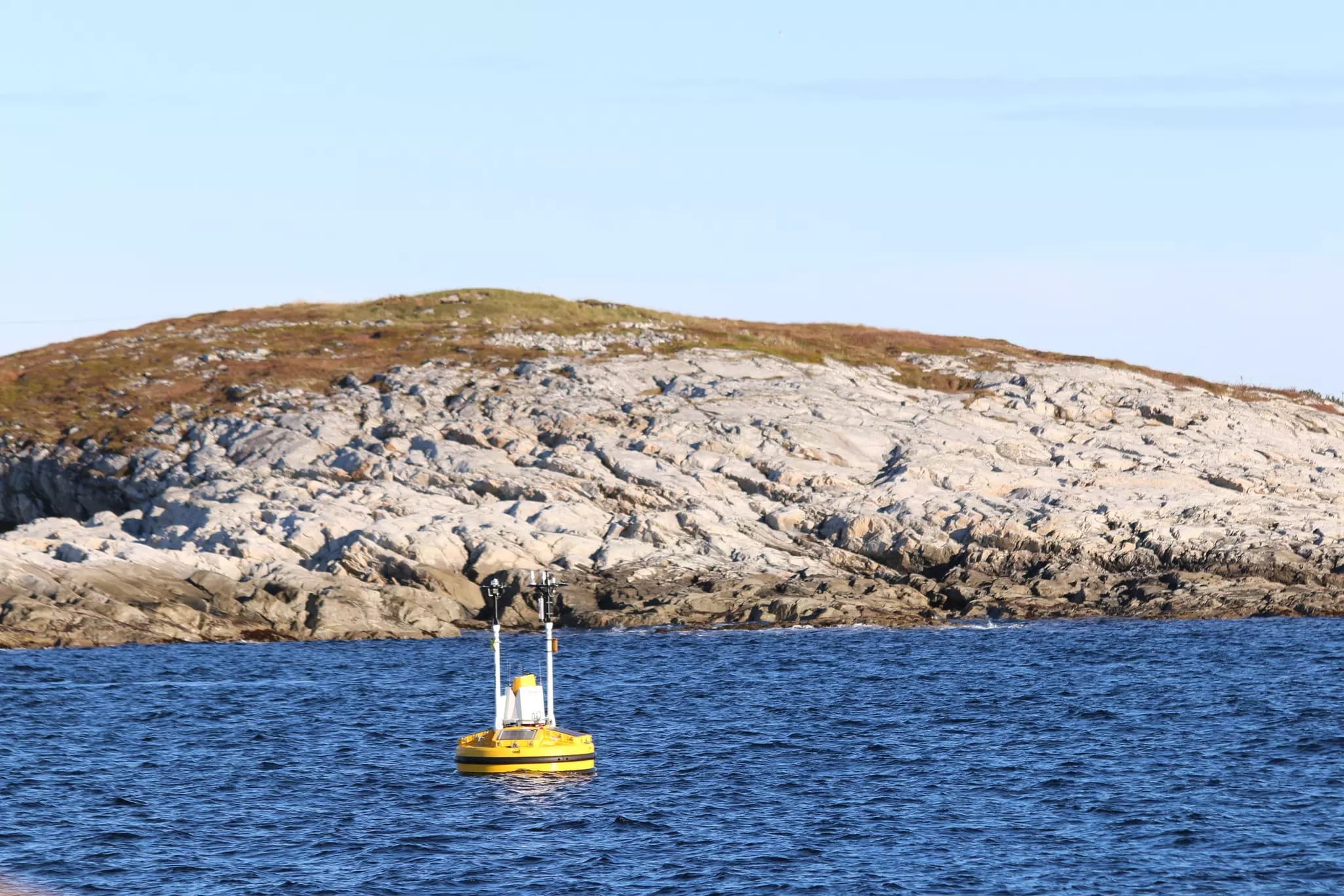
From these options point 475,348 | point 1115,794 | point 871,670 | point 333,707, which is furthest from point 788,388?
point 1115,794

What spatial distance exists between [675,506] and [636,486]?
245 cm

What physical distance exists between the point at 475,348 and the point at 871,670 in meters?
48.3

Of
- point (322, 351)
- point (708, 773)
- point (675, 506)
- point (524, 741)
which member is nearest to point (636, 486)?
point (675, 506)

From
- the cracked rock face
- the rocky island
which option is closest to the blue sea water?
the cracked rock face

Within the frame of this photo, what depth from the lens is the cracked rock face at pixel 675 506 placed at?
2648 inches

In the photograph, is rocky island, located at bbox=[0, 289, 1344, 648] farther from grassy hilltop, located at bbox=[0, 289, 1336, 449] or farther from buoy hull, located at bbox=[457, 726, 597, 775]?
buoy hull, located at bbox=[457, 726, 597, 775]

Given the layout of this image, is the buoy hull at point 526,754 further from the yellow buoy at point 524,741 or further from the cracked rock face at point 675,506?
the cracked rock face at point 675,506

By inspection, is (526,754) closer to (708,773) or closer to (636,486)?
(708,773)

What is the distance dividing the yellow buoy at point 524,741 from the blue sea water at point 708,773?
565mm

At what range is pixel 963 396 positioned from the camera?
303 ft

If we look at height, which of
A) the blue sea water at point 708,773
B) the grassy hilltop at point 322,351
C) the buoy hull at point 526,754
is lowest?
the blue sea water at point 708,773

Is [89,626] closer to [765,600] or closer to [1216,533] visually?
[765,600]

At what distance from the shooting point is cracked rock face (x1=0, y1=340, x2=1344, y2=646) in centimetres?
6725

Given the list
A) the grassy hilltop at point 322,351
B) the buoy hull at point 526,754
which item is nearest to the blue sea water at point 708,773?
the buoy hull at point 526,754
